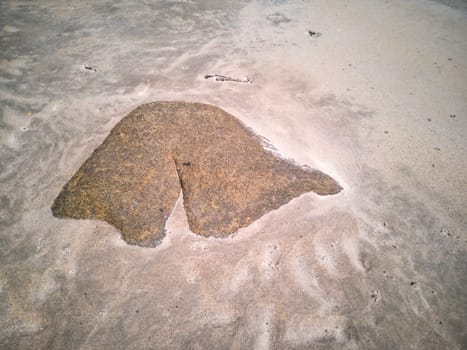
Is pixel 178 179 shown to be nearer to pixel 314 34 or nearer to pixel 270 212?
pixel 270 212

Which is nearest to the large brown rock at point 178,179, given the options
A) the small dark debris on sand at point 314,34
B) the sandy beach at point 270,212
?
the sandy beach at point 270,212

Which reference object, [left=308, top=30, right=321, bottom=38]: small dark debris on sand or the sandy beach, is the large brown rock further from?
[left=308, top=30, right=321, bottom=38]: small dark debris on sand

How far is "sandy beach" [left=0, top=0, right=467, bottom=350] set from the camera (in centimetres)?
168

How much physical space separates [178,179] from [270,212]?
693mm

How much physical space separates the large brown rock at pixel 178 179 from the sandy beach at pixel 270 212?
0.09 m

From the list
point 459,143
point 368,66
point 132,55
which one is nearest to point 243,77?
point 132,55

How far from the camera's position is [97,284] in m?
1.76

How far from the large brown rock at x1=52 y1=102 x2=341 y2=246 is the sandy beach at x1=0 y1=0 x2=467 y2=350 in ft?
0.30

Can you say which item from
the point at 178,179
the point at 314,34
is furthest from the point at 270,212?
the point at 314,34

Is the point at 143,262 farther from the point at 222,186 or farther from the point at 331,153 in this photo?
the point at 331,153

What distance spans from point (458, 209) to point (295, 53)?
2.51m

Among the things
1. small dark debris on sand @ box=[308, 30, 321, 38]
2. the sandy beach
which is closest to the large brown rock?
the sandy beach

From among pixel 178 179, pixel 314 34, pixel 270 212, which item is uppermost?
pixel 314 34

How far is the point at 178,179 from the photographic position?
2.15 metres
